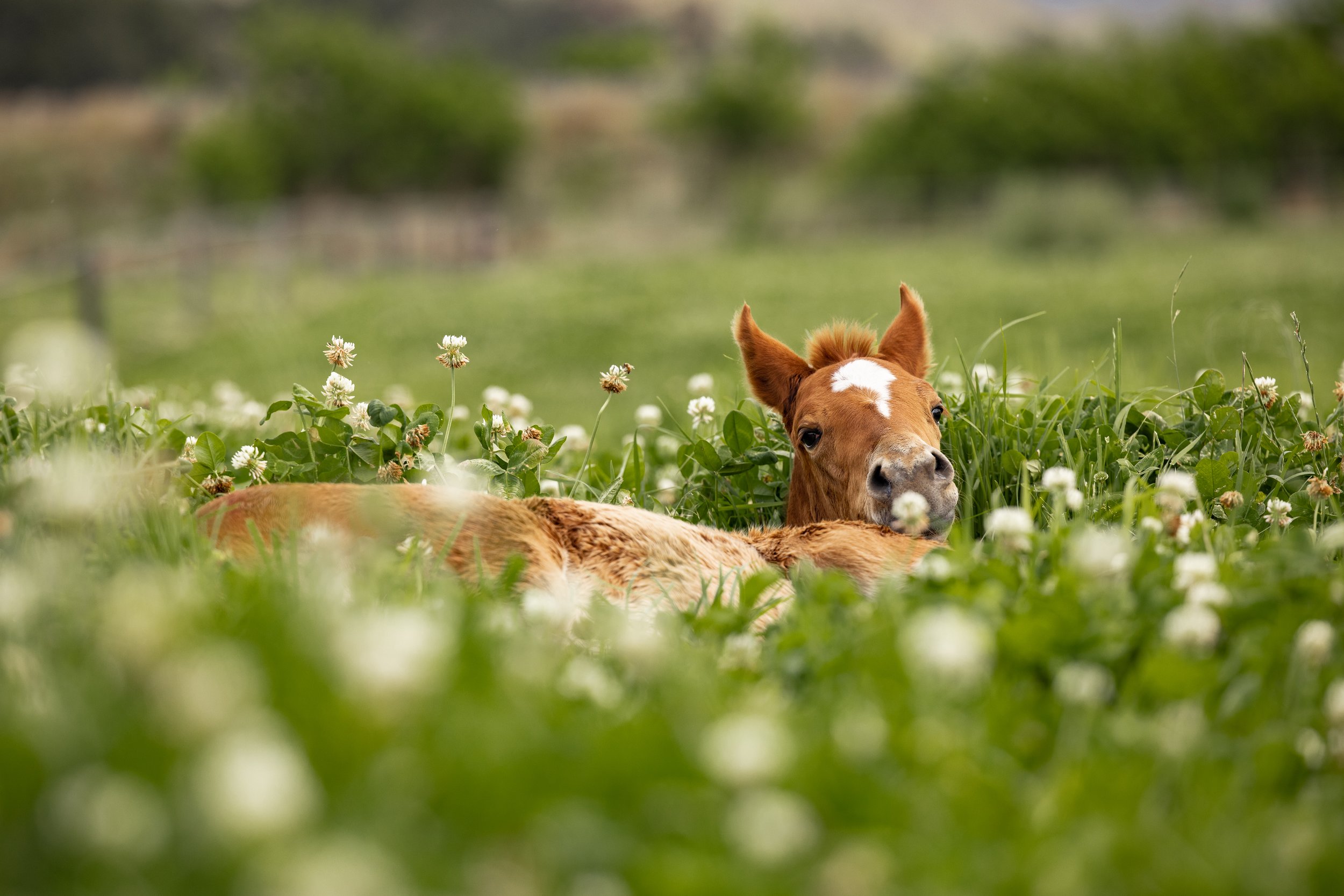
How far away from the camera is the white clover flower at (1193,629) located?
5.75 feet

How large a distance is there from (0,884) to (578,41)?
9680 centimetres

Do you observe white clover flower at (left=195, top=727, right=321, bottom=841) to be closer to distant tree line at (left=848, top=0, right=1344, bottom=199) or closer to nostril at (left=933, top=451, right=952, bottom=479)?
nostril at (left=933, top=451, right=952, bottom=479)

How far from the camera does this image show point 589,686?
1719 millimetres

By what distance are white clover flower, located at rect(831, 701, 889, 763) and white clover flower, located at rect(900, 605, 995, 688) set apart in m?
0.12

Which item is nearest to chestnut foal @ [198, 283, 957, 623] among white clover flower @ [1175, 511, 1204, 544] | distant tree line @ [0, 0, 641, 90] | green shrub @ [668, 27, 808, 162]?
white clover flower @ [1175, 511, 1204, 544]

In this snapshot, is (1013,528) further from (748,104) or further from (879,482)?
(748,104)

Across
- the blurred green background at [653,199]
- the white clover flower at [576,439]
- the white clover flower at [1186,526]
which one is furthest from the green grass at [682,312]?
the white clover flower at [1186,526]

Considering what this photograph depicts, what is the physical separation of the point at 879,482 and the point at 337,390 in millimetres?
1607

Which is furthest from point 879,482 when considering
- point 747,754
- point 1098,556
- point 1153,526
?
point 747,754

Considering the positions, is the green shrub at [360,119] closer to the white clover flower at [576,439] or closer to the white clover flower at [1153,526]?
the white clover flower at [576,439]

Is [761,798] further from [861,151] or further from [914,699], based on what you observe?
[861,151]

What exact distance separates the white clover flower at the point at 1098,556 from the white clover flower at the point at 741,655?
632 mm

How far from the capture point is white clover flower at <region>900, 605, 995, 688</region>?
145 centimetres

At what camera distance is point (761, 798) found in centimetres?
122
